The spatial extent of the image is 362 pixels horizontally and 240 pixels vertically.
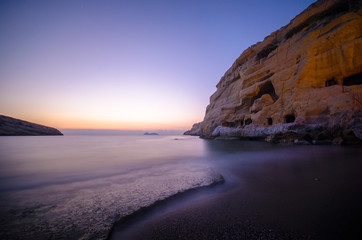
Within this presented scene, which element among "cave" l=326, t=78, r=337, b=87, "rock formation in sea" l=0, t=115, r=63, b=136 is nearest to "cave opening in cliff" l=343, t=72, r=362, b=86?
"cave" l=326, t=78, r=337, b=87

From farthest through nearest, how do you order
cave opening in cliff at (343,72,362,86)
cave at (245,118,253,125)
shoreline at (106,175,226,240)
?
cave at (245,118,253,125) < cave opening in cliff at (343,72,362,86) < shoreline at (106,175,226,240)

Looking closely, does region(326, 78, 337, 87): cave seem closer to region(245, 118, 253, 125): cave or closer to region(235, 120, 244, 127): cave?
region(245, 118, 253, 125): cave

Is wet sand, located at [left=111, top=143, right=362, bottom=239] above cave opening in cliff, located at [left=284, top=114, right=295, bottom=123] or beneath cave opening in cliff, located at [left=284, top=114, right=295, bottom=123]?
beneath

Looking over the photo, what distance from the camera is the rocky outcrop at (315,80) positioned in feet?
37.1

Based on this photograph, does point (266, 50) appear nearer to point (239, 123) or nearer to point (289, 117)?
point (239, 123)

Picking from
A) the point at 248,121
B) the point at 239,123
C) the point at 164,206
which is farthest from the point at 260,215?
the point at 239,123

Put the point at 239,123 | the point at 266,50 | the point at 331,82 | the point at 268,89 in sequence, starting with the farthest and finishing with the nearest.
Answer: the point at 239,123, the point at 266,50, the point at 268,89, the point at 331,82

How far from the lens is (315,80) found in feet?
44.7

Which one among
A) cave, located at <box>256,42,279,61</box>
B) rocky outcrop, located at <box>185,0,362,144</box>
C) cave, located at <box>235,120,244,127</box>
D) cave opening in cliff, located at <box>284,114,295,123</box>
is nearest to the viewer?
rocky outcrop, located at <box>185,0,362,144</box>

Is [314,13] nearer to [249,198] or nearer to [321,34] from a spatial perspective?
[321,34]

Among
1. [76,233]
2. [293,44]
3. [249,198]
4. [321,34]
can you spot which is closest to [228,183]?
[249,198]

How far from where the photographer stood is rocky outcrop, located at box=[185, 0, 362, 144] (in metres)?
11.3

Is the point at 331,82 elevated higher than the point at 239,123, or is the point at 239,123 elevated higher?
the point at 331,82

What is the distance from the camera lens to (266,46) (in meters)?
22.1
